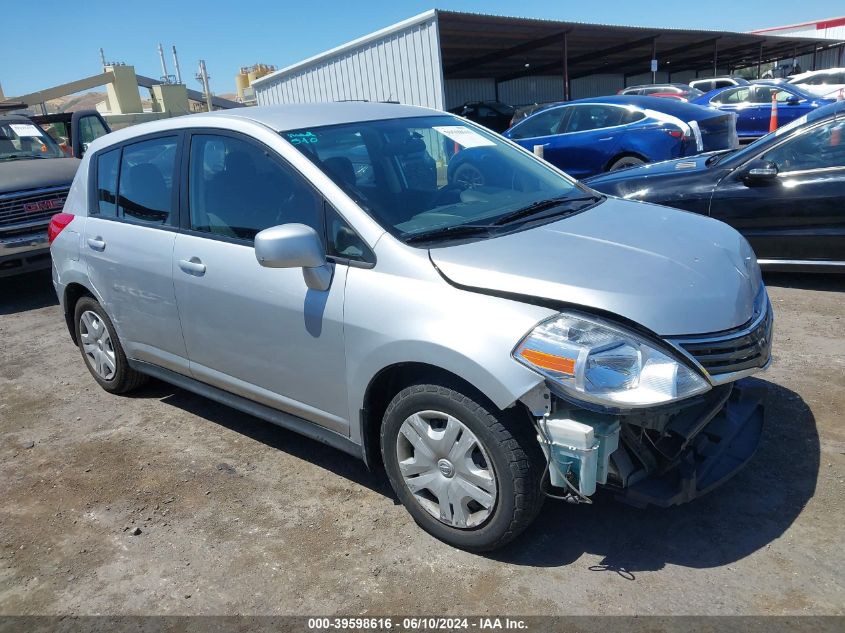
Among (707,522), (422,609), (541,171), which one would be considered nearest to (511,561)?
(422,609)

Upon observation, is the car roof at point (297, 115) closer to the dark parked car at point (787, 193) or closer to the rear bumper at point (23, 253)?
the dark parked car at point (787, 193)

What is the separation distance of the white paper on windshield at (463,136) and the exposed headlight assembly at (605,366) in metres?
1.76

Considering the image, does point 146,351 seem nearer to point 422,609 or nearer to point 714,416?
point 422,609

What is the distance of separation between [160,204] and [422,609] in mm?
2590

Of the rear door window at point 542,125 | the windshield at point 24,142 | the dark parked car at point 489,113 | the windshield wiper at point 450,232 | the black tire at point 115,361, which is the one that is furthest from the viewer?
the dark parked car at point 489,113

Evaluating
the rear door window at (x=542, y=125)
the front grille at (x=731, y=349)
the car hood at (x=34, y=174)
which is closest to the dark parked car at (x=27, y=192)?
the car hood at (x=34, y=174)

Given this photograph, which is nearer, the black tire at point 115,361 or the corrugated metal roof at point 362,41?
the black tire at point 115,361

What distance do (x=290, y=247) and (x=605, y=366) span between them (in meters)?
1.31

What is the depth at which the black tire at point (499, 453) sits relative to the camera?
2.46m

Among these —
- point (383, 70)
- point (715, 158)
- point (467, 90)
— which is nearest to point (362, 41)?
point (383, 70)

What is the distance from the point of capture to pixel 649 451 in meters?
2.54

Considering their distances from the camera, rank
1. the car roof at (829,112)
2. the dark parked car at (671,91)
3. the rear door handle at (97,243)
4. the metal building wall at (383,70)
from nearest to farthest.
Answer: the rear door handle at (97,243) < the car roof at (829,112) < the metal building wall at (383,70) < the dark parked car at (671,91)

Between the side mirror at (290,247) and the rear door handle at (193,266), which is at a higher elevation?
the side mirror at (290,247)

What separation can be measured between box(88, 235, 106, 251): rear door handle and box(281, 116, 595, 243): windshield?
1656 millimetres
